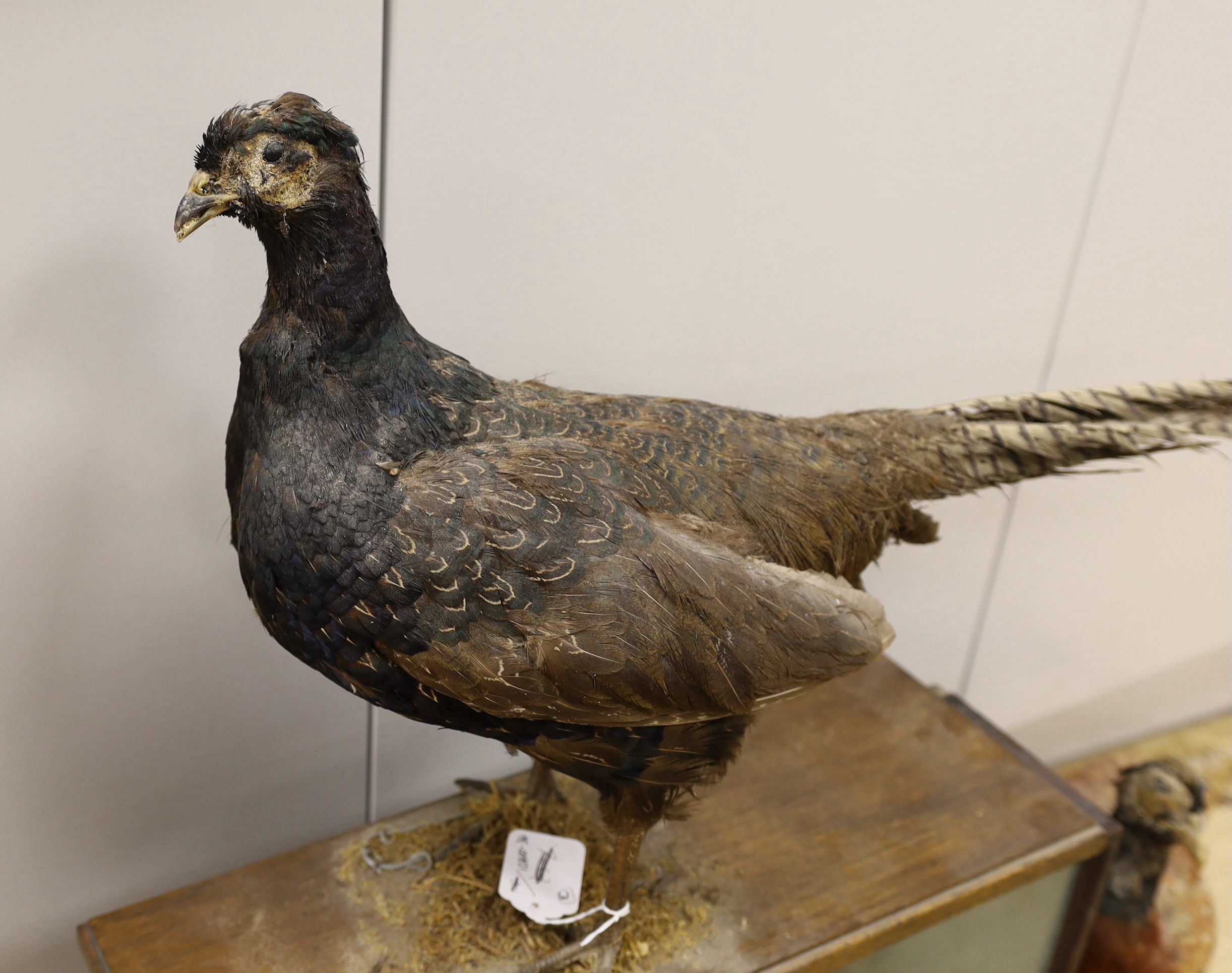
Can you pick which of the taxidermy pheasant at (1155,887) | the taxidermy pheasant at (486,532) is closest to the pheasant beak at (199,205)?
the taxidermy pheasant at (486,532)

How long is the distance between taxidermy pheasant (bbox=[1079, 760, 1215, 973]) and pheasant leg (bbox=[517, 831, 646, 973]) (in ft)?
4.34

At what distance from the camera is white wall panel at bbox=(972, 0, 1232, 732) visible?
220 centimetres

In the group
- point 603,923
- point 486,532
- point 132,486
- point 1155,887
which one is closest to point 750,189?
point 486,532

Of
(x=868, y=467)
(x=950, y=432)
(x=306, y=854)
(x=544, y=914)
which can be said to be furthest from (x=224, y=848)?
(x=950, y=432)

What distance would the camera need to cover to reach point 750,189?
6.08ft

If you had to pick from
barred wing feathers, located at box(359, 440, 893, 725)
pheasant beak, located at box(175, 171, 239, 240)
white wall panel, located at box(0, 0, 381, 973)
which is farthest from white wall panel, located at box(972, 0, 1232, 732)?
pheasant beak, located at box(175, 171, 239, 240)

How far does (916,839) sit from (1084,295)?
119 centimetres

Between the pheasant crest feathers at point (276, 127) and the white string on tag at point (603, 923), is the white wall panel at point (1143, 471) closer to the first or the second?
the white string on tag at point (603, 923)

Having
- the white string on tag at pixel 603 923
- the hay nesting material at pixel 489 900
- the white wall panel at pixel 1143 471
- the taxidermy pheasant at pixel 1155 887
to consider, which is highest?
the white wall panel at pixel 1143 471

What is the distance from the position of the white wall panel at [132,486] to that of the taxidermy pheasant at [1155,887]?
5.47 feet

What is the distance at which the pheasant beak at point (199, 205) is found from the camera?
113 cm

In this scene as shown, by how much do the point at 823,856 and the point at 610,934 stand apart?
420 mm

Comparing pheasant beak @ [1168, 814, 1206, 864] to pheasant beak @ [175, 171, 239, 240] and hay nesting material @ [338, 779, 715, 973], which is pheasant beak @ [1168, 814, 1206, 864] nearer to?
hay nesting material @ [338, 779, 715, 973]

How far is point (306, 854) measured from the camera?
1761 millimetres
